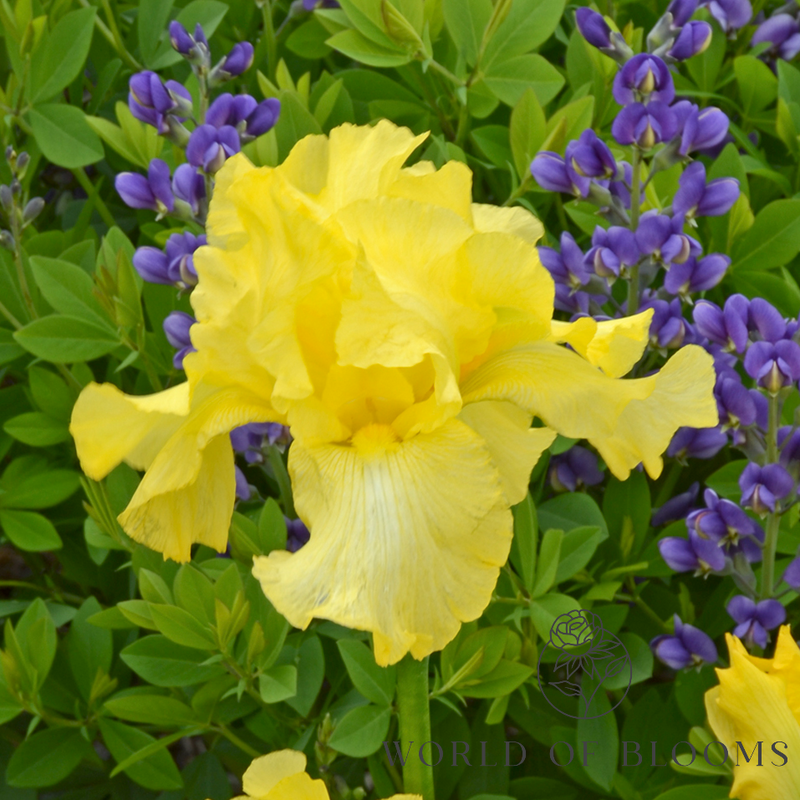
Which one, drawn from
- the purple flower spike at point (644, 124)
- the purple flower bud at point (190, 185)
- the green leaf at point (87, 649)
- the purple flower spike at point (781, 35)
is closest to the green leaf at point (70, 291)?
the purple flower bud at point (190, 185)

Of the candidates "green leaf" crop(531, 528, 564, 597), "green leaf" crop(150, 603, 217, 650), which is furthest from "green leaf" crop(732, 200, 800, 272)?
"green leaf" crop(150, 603, 217, 650)

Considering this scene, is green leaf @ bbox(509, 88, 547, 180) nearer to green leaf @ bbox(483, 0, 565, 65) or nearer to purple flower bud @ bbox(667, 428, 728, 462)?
green leaf @ bbox(483, 0, 565, 65)

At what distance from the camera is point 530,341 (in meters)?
0.46

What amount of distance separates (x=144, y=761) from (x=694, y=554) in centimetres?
45

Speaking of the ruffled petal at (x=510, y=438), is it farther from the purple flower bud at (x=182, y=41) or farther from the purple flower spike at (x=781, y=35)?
the purple flower spike at (x=781, y=35)

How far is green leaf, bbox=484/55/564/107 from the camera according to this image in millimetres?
795

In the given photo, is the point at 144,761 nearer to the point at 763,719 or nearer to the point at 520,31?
the point at 763,719

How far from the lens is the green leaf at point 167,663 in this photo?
673 mm

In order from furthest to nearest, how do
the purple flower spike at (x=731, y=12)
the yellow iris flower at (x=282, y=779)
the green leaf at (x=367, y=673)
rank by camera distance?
the purple flower spike at (x=731, y=12)
the green leaf at (x=367, y=673)
the yellow iris flower at (x=282, y=779)

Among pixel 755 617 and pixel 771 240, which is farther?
pixel 771 240

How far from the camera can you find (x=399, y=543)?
38cm

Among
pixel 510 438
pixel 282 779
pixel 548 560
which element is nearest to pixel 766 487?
pixel 548 560

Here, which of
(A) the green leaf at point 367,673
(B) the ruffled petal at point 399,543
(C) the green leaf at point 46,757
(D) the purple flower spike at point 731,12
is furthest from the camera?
(D) the purple flower spike at point 731,12

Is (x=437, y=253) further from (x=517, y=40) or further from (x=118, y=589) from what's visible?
(x=118, y=589)
